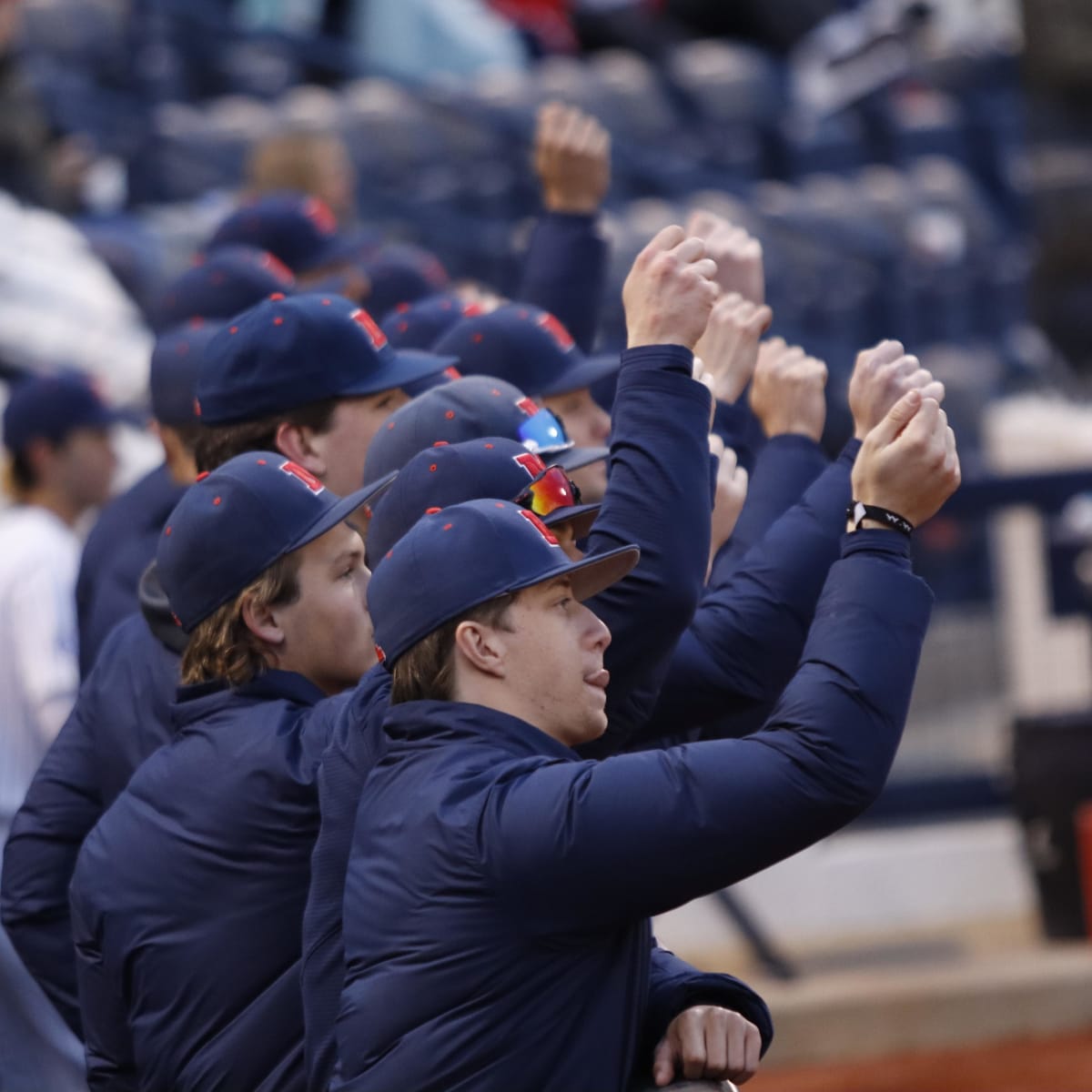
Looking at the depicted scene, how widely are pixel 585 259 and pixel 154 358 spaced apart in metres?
0.86

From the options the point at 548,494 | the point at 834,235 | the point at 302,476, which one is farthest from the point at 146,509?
the point at 834,235

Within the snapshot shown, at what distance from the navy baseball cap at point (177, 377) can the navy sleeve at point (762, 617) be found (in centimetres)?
116

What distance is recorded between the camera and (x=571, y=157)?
3.96 m

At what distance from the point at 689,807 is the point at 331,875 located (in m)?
0.50

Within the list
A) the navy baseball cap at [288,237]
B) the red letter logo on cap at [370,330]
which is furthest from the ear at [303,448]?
the navy baseball cap at [288,237]

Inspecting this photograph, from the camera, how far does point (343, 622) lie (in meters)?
2.74

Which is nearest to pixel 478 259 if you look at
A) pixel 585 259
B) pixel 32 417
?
pixel 32 417

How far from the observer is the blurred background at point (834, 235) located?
6.27m

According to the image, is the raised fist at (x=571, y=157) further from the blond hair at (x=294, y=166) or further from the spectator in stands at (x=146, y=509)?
the blond hair at (x=294, y=166)

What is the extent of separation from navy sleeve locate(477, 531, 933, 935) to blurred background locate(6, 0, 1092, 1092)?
3.06m

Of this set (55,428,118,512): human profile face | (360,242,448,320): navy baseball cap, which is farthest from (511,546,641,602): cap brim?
(55,428,118,512): human profile face

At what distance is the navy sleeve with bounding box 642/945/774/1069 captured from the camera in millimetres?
2381

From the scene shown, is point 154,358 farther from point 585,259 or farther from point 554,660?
point 554,660

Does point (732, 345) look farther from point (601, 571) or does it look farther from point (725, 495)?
point (601, 571)
